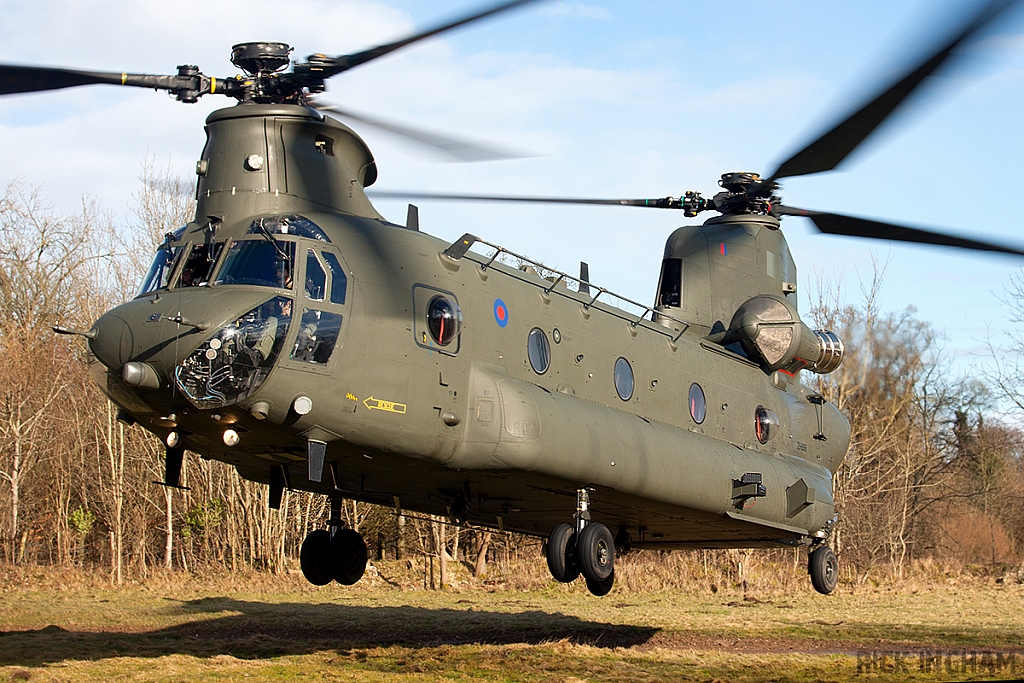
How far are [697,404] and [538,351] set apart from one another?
337 centimetres

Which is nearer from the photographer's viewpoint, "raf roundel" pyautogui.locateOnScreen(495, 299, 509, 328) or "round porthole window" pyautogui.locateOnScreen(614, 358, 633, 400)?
"raf roundel" pyautogui.locateOnScreen(495, 299, 509, 328)

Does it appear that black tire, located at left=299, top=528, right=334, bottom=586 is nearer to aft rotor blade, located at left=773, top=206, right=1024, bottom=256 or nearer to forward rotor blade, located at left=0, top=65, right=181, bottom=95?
forward rotor blade, located at left=0, top=65, right=181, bottom=95

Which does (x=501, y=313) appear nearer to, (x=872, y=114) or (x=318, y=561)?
(x=318, y=561)

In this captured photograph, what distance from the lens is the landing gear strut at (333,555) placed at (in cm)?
1290

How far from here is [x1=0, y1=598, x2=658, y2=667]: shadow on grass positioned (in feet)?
48.5

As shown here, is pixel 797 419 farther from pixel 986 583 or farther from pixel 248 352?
pixel 986 583

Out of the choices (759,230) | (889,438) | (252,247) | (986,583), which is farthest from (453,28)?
(889,438)

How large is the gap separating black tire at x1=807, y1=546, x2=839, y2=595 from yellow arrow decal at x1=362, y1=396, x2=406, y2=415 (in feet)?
26.3

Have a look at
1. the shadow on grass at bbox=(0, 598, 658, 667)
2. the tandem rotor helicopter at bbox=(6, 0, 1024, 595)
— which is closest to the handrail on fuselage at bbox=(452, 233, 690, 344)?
the tandem rotor helicopter at bbox=(6, 0, 1024, 595)

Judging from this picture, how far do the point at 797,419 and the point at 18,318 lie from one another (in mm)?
28044

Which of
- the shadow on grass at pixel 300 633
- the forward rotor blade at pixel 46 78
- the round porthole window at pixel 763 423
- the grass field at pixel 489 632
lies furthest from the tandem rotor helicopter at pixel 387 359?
the shadow on grass at pixel 300 633

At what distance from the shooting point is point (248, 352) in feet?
29.6

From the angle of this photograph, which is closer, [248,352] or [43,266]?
[248,352]

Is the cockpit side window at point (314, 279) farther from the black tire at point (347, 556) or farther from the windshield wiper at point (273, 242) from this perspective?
the black tire at point (347, 556)
